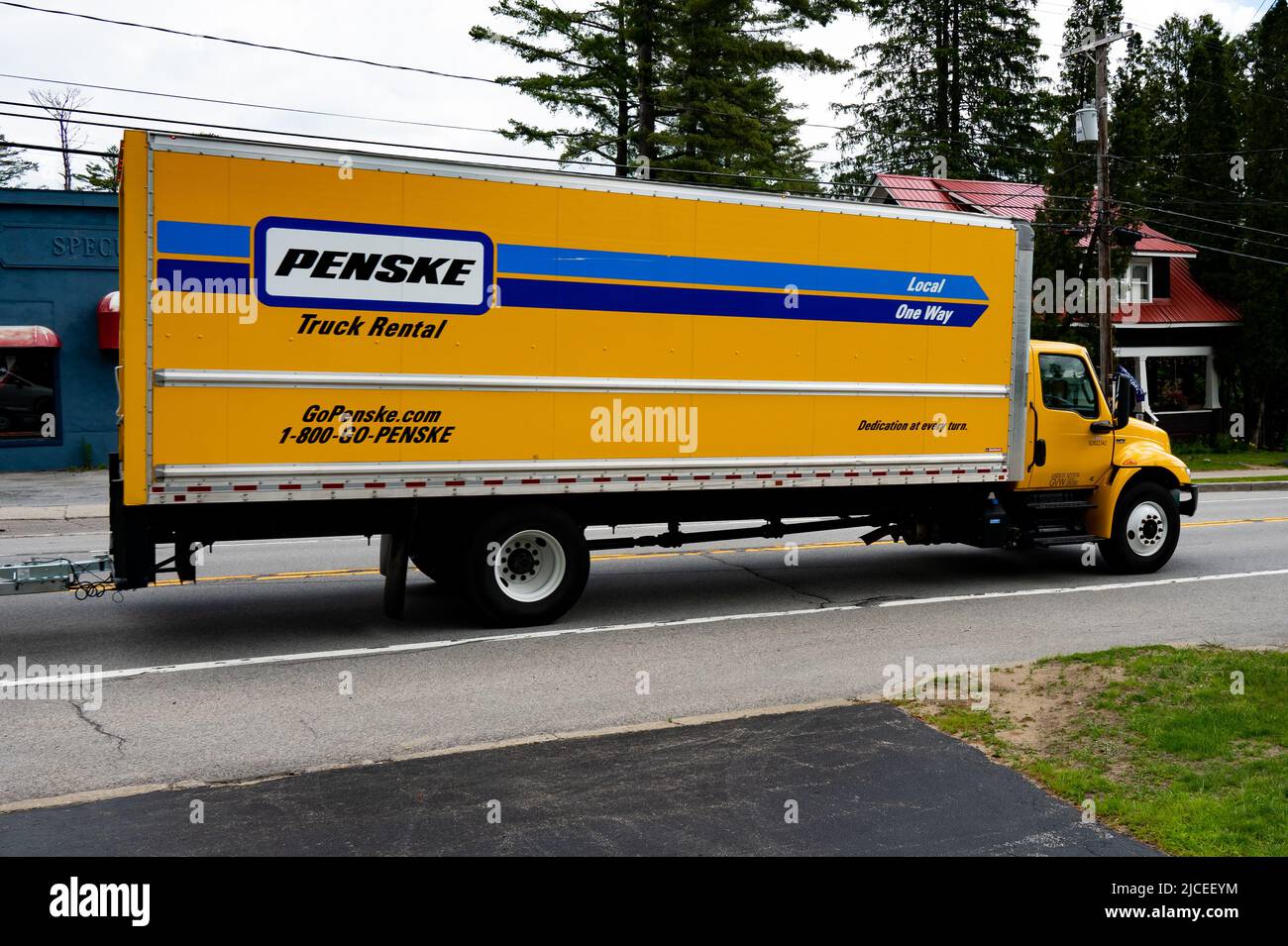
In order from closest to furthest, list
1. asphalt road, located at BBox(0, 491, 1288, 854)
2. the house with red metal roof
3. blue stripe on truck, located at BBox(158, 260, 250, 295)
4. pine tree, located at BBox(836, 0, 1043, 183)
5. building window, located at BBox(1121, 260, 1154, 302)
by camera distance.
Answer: asphalt road, located at BBox(0, 491, 1288, 854) → blue stripe on truck, located at BBox(158, 260, 250, 295) → the house with red metal roof → building window, located at BBox(1121, 260, 1154, 302) → pine tree, located at BBox(836, 0, 1043, 183)

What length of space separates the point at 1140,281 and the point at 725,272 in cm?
3142

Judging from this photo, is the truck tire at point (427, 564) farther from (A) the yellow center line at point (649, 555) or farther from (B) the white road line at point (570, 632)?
(A) the yellow center line at point (649, 555)

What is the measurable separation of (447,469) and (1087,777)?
17.7ft

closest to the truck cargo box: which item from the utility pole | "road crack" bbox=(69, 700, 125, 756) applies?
"road crack" bbox=(69, 700, 125, 756)

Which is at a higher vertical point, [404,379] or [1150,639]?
[404,379]

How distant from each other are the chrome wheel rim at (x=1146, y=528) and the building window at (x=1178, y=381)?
2715 centimetres

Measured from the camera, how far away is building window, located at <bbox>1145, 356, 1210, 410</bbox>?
38.2 metres

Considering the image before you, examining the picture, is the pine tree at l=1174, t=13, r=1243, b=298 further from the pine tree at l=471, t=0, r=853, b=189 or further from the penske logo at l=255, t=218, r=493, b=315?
the penske logo at l=255, t=218, r=493, b=315

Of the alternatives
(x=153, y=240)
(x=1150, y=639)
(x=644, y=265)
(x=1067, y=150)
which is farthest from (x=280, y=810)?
(x=1067, y=150)

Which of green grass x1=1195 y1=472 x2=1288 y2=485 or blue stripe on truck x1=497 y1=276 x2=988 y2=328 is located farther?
green grass x1=1195 y1=472 x2=1288 y2=485

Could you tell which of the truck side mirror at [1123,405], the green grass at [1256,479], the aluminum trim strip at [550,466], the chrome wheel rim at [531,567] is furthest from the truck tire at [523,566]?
the green grass at [1256,479]

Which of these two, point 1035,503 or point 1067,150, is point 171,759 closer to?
point 1035,503

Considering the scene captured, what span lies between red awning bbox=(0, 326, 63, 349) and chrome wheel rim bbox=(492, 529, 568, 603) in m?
18.8

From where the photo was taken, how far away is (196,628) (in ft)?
31.6
